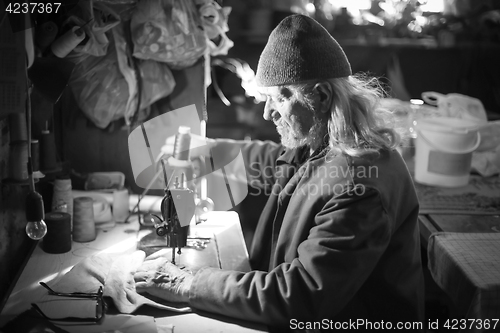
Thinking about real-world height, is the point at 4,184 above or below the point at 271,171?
above

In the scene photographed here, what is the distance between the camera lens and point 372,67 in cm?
585

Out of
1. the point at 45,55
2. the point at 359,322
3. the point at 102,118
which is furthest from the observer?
the point at 102,118

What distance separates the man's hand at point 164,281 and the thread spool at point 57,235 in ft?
1.46

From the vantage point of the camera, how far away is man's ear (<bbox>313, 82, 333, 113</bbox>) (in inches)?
65.7

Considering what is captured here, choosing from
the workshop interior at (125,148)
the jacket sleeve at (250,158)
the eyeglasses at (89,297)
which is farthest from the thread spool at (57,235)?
the jacket sleeve at (250,158)

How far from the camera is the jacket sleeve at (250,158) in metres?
2.45

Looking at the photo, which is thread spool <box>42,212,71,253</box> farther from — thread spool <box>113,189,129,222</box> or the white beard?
the white beard

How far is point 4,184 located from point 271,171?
3.82 ft

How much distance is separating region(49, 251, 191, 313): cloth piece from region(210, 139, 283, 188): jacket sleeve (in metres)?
0.81

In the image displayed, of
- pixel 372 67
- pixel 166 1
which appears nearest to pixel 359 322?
pixel 166 1

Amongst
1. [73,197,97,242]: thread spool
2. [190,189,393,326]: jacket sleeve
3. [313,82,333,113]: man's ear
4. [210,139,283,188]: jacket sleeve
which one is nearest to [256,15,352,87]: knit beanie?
[313,82,333,113]: man's ear

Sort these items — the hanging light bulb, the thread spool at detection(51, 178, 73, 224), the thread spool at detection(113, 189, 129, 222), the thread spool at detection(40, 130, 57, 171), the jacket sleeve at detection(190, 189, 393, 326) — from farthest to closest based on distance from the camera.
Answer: the thread spool at detection(113, 189, 129, 222) < the thread spool at detection(51, 178, 73, 224) < the thread spool at detection(40, 130, 57, 171) < the hanging light bulb < the jacket sleeve at detection(190, 189, 393, 326)

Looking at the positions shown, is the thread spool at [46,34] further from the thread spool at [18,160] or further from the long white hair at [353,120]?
the long white hair at [353,120]

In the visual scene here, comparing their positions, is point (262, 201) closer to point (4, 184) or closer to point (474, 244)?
point (474, 244)
